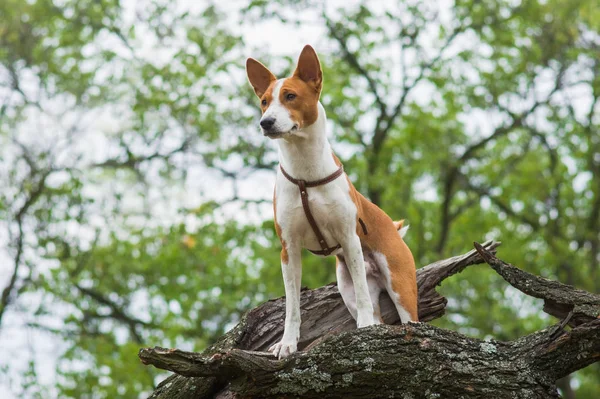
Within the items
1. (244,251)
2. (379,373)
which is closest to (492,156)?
(244,251)

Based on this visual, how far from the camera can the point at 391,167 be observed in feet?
66.4

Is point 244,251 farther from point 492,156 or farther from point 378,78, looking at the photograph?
point 492,156

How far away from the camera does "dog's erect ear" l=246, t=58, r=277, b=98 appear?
618 centimetres

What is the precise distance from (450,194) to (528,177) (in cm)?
302

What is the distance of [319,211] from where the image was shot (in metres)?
6.07

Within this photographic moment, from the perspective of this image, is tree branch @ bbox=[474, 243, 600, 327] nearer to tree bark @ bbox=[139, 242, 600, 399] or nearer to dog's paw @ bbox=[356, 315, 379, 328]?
tree bark @ bbox=[139, 242, 600, 399]

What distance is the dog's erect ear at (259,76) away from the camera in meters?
6.18

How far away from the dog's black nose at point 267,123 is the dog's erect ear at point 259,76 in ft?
2.35

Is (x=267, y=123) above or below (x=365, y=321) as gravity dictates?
above

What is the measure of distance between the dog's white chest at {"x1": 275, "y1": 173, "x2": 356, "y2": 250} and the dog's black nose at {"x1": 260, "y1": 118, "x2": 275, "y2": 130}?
0.70 meters

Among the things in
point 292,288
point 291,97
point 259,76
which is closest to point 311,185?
point 291,97

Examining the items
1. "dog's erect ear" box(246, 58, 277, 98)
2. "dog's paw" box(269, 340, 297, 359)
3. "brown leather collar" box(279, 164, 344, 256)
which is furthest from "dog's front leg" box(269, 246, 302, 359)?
"dog's erect ear" box(246, 58, 277, 98)

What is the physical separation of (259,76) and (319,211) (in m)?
1.19

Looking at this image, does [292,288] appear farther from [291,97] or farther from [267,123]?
[291,97]
